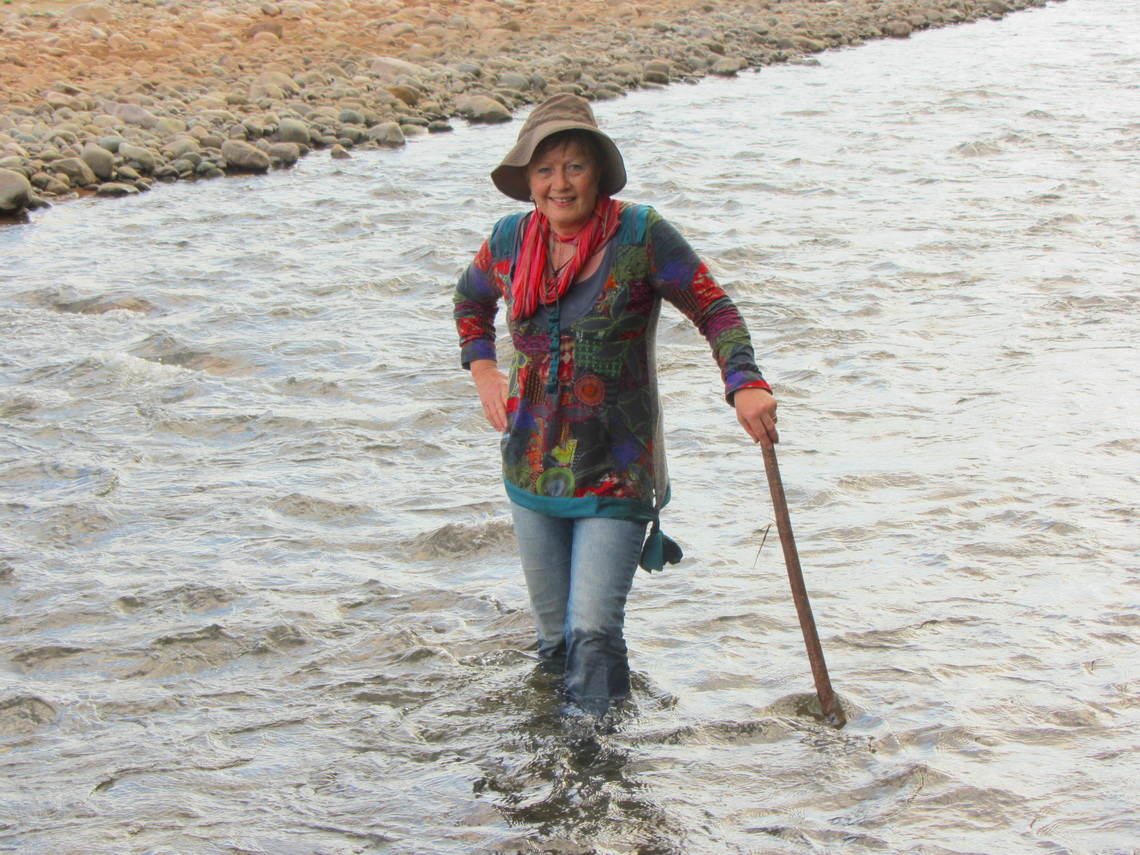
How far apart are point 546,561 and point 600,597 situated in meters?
0.26

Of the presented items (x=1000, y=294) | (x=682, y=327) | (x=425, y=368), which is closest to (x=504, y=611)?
(x=425, y=368)

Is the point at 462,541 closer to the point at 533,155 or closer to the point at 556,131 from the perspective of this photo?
the point at 533,155

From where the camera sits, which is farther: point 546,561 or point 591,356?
point 546,561

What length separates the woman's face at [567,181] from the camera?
3639 mm

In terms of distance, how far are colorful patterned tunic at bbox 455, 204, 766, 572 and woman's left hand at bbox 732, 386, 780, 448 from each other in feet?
0.12

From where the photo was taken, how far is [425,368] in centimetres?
863

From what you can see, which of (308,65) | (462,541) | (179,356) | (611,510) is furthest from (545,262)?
(308,65)

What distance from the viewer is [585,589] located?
3766 millimetres

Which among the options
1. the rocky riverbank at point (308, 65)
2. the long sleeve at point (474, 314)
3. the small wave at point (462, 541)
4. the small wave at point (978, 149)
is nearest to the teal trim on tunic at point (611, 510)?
the long sleeve at point (474, 314)

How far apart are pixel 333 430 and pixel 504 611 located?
8.31 ft

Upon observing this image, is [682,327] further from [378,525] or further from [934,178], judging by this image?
[934,178]

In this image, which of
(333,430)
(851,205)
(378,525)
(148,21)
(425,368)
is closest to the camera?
(378,525)

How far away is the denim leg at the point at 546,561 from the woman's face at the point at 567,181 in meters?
0.85

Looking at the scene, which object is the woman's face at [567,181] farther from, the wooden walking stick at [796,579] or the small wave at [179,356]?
the small wave at [179,356]
